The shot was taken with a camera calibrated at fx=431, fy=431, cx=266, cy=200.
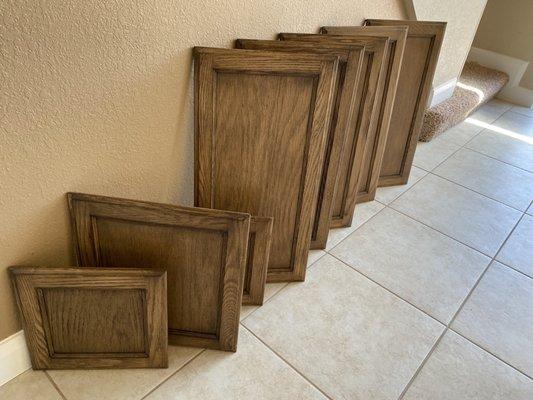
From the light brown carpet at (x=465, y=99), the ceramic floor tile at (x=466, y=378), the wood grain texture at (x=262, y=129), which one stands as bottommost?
the ceramic floor tile at (x=466, y=378)

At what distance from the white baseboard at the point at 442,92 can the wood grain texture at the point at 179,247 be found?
1.69m

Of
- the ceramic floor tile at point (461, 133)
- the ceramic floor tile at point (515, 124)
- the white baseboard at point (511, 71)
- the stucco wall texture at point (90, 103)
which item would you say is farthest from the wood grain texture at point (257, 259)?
the white baseboard at point (511, 71)

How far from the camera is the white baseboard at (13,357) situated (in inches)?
37.7

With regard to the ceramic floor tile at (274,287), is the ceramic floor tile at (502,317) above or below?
below

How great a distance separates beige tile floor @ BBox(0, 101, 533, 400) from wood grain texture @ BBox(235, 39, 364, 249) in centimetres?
20

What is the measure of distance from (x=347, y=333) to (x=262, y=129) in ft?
1.98

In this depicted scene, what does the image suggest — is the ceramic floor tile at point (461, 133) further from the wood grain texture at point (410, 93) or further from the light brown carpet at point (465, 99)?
the wood grain texture at point (410, 93)

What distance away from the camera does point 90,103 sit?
0.87 meters

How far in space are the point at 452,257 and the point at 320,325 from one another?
1.99ft

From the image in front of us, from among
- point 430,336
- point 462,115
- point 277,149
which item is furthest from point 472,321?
point 462,115

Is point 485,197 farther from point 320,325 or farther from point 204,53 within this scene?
point 204,53

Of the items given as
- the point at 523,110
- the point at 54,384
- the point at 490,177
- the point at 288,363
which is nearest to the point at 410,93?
the point at 490,177

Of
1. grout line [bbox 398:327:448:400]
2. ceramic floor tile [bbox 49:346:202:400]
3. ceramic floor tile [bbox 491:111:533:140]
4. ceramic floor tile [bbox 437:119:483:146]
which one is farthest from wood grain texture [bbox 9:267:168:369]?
ceramic floor tile [bbox 491:111:533:140]

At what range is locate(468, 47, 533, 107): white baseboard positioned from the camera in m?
2.91
